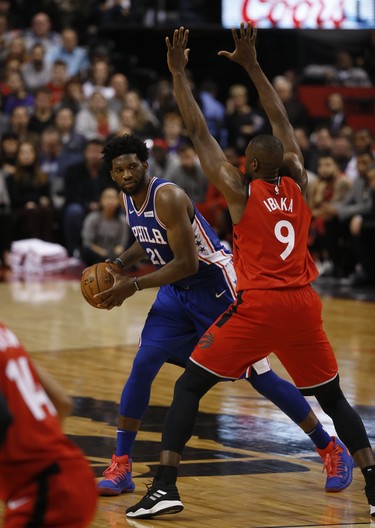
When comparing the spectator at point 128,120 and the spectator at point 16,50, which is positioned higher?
the spectator at point 16,50

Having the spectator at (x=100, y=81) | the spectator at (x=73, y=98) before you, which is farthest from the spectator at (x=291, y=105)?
the spectator at (x=73, y=98)

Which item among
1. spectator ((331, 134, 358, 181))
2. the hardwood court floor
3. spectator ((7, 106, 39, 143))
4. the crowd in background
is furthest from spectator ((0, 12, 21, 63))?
the hardwood court floor

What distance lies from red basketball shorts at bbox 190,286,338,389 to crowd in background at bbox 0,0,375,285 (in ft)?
25.0

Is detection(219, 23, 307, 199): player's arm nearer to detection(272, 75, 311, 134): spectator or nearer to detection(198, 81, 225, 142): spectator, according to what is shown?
detection(272, 75, 311, 134): spectator

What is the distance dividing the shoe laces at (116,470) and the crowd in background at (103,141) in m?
7.44

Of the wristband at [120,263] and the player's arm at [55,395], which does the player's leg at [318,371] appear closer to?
the wristband at [120,263]

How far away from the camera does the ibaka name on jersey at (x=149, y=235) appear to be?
5.41 meters

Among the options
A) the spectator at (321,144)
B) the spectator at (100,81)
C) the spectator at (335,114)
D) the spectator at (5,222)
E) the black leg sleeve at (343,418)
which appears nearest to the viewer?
the black leg sleeve at (343,418)

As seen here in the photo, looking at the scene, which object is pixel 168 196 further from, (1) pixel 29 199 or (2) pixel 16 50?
(2) pixel 16 50

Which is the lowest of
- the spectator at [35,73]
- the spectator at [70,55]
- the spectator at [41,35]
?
the spectator at [35,73]

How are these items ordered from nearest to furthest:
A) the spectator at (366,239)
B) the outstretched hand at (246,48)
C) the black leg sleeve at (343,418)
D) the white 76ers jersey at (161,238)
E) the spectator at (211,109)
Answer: the black leg sleeve at (343,418) < the white 76ers jersey at (161,238) < the outstretched hand at (246,48) < the spectator at (366,239) < the spectator at (211,109)

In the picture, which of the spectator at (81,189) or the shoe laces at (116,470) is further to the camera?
the spectator at (81,189)

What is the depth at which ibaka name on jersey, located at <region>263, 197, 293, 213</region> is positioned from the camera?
4965 mm

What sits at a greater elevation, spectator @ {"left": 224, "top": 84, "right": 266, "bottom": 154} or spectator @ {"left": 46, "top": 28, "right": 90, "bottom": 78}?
spectator @ {"left": 46, "top": 28, "right": 90, "bottom": 78}
